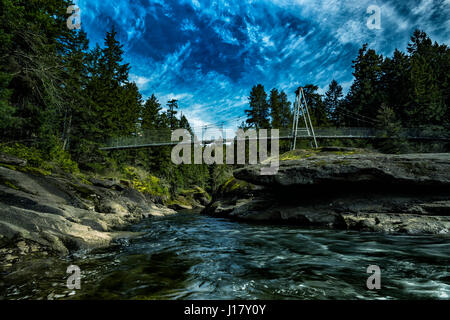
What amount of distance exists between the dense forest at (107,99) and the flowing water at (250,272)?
6.54 m

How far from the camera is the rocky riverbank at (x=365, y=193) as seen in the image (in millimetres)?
5652

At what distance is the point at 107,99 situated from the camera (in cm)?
2048

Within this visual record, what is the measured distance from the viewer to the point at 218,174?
42.5m

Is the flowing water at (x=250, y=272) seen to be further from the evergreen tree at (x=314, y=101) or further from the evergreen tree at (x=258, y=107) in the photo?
the evergreen tree at (x=314, y=101)

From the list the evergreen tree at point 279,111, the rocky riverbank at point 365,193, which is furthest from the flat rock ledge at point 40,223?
the evergreen tree at point 279,111

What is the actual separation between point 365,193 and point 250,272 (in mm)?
6220

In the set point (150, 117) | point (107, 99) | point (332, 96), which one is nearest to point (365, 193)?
point (107, 99)

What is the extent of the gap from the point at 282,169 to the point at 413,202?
3.86m

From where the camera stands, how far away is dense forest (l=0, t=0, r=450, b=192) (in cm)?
800

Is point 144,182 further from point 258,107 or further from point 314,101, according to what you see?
point 314,101

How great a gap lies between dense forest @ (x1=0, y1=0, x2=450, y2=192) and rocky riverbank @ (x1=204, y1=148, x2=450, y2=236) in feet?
28.6
